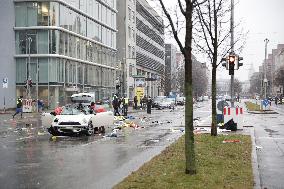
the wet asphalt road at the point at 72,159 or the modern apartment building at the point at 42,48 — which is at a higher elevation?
the modern apartment building at the point at 42,48

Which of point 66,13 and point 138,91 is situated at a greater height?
point 66,13

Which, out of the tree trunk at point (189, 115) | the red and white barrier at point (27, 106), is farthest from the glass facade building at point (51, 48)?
the tree trunk at point (189, 115)

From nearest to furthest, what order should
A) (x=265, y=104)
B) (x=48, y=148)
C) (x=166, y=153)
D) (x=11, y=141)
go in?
(x=166, y=153) → (x=48, y=148) → (x=11, y=141) → (x=265, y=104)

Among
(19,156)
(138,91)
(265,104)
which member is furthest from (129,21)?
(19,156)

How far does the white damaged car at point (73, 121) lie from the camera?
21719 millimetres

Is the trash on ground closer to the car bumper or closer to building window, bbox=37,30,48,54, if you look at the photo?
the car bumper

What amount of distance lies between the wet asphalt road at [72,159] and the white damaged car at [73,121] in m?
0.80

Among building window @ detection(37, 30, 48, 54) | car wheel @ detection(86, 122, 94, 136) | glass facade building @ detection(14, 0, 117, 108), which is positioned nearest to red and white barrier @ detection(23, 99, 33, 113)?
glass facade building @ detection(14, 0, 117, 108)

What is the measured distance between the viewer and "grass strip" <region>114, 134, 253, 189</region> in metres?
9.18

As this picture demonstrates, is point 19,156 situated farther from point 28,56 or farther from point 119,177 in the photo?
point 28,56

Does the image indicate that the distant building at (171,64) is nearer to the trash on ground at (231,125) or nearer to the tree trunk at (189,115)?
the trash on ground at (231,125)

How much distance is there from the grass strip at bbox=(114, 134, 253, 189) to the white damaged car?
7258mm

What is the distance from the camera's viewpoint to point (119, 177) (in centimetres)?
1056

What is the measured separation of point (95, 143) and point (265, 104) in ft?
125
